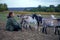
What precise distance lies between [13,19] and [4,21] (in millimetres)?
126

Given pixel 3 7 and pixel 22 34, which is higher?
pixel 3 7

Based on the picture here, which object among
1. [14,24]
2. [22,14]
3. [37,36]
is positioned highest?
[22,14]

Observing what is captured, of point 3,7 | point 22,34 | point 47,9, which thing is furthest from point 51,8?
point 3,7

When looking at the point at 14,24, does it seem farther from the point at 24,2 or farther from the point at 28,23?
the point at 24,2

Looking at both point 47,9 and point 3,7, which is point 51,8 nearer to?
point 47,9

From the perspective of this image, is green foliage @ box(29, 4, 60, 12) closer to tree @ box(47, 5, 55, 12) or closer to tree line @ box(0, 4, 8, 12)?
tree @ box(47, 5, 55, 12)

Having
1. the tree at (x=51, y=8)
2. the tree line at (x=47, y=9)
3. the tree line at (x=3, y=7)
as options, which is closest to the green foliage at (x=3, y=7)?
the tree line at (x=3, y=7)

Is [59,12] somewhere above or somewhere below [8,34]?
above

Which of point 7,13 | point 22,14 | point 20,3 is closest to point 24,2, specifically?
point 20,3

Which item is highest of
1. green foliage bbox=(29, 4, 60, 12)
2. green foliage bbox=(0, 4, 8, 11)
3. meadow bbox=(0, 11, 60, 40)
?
green foliage bbox=(0, 4, 8, 11)

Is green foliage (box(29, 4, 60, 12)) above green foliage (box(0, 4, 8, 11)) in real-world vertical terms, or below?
below

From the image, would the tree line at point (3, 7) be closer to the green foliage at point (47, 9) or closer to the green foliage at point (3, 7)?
the green foliage at point (3, 7)

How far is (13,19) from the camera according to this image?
1721 mm

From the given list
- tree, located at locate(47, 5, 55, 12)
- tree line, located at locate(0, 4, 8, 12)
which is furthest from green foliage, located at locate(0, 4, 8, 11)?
tree, located at locate(47, 5, 55, 12)
